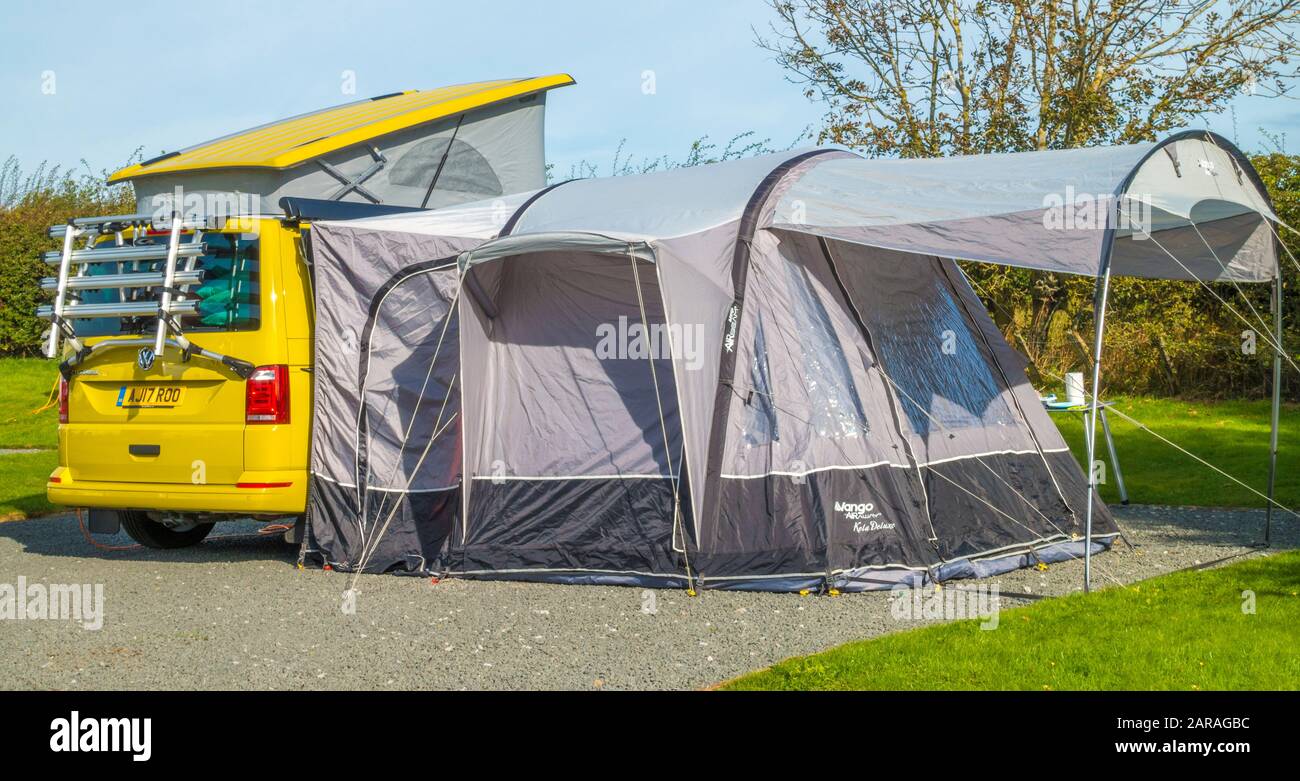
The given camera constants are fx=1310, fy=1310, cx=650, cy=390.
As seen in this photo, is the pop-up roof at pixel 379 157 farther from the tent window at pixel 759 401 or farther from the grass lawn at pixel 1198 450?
the grass lawn at pixel 1198 450

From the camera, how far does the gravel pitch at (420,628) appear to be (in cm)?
562

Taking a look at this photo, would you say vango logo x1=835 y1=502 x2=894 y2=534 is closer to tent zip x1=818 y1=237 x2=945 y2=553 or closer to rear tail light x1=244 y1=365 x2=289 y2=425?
tent zip x1=818 y1=237 x2=945 y2=553

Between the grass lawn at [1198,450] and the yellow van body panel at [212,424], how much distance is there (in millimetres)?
7000

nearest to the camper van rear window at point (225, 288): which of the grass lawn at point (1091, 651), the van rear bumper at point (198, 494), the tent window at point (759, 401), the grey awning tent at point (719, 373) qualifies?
the grey awning tent at point (719, 373)

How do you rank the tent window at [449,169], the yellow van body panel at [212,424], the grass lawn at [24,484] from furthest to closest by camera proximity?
1. the grass lawn at [24,484]
2. the tent window at [449,169]
3. the yellow van body panel at [212,424]

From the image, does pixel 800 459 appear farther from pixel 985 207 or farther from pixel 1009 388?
pixel 1009 388

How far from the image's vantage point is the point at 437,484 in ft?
26.7

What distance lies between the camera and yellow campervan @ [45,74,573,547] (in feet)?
25.9

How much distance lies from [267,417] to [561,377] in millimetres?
1788

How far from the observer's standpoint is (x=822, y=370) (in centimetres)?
763

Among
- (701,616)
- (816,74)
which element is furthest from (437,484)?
(816,74)

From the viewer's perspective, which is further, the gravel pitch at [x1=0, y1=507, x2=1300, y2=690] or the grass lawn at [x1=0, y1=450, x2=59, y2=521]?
the grass lawn at [x1=0, y1=450, x2=59, y2=521]

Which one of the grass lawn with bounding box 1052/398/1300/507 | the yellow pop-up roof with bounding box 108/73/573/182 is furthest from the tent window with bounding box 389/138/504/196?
the grass lawn with bounding box 1052/398/1300/507
